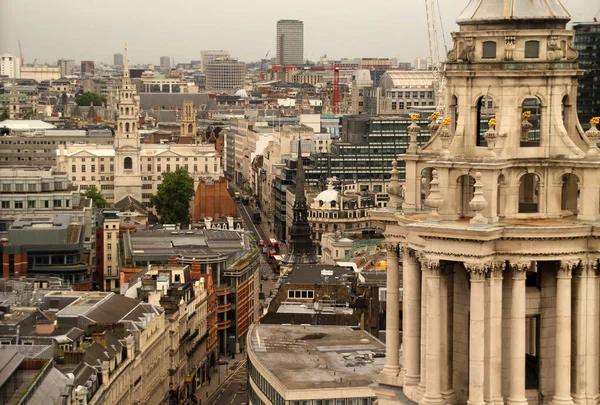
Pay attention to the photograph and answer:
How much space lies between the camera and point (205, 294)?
15438 centimetres

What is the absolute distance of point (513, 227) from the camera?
3531 centimetres

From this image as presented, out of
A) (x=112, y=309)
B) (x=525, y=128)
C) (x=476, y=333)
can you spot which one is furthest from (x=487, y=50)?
(x=112, y=309)

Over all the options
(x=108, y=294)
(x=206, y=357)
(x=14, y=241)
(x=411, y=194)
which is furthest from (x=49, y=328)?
(x=411, y=194)

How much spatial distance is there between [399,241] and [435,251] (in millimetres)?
2731

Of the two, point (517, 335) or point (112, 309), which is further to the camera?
point (112, 309)

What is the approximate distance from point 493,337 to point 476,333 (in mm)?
382

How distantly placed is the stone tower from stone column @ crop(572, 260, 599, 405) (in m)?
0.02

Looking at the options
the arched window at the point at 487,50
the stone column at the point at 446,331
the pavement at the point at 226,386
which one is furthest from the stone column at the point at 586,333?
the pavement at the point at 226,386

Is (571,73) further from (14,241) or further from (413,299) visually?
(14,241)

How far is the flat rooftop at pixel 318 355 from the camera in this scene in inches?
3305

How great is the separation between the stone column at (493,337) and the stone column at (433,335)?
1220 millimetres

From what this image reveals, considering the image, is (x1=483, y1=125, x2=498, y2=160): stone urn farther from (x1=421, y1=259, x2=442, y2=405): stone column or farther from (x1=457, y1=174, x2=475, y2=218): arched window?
(x1=421, y1=259, x2=442, y2=405): stone column

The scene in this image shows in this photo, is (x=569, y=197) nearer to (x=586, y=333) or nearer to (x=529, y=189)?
(x=529, y=189)

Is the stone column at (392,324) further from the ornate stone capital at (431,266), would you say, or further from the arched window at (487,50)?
the arched window at (487,50)
